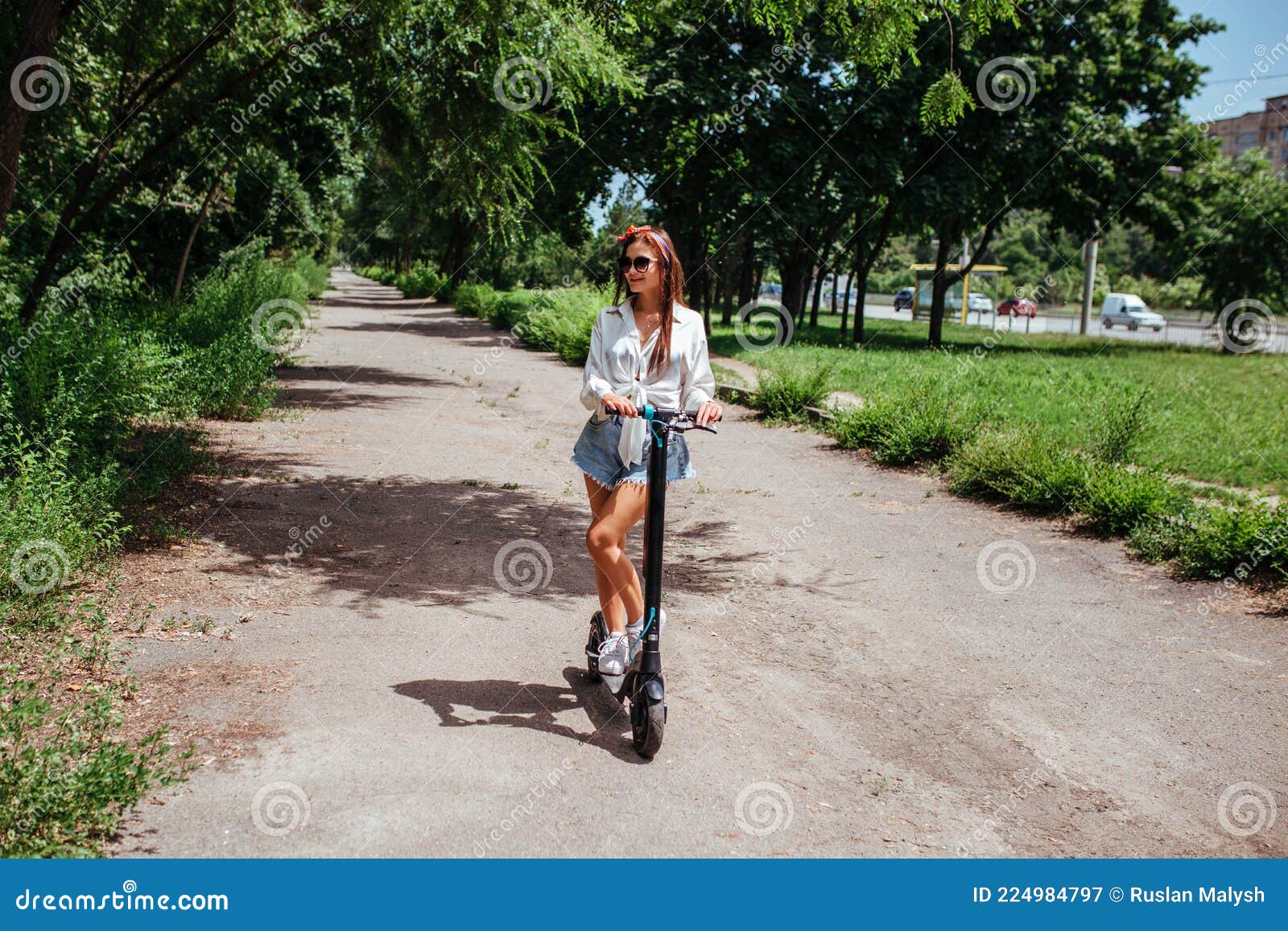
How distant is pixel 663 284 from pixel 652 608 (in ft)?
4.13

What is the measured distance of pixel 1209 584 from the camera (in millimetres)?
6930

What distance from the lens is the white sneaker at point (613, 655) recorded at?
4254mm

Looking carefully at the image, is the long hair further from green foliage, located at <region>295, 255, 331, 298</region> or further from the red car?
the red car

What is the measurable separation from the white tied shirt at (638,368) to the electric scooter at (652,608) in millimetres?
105

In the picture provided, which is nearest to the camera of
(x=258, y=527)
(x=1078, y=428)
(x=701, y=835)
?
(x=701, y=835)

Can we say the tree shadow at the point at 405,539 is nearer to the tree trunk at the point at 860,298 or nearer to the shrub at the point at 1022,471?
the shrub at the point at 1022,471

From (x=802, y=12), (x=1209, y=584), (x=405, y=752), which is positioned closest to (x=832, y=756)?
→ (x=405, y=752)

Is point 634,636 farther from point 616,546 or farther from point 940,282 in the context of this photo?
point 940,282

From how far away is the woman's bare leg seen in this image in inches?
167

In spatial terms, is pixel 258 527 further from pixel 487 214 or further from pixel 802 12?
pixel 487 214

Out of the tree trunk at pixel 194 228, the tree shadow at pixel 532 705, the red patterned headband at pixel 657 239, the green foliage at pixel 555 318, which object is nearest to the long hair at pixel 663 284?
the red patterned headband at pixel 657 239

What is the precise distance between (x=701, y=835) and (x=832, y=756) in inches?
37.3

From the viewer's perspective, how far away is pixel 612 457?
429cm

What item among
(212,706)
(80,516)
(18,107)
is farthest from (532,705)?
(18,107)
